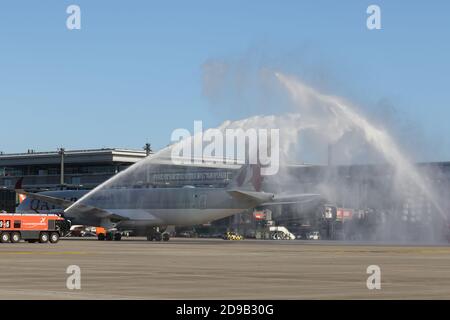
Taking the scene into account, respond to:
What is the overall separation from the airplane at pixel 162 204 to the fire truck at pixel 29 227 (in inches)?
666

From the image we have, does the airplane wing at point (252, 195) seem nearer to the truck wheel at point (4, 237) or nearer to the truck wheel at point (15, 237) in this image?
the truck wheel at point (15, 237)

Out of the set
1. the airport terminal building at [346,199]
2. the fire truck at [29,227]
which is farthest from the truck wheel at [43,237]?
the airport terminal building at [346,199]

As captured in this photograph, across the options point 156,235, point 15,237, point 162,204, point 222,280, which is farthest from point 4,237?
point 222,280

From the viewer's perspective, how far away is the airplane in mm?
104062

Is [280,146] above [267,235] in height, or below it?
above

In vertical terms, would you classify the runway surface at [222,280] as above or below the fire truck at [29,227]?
below

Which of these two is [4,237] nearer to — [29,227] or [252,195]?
[29,227]

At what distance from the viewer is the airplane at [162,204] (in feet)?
341

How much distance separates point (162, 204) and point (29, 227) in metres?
22.1
